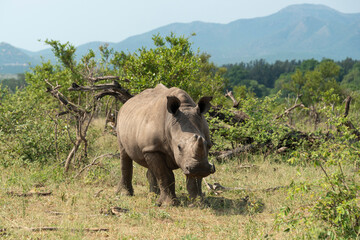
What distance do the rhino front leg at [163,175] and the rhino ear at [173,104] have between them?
858 millimetres

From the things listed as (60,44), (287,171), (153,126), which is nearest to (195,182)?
(153,126)

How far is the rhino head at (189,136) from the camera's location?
19.3ft

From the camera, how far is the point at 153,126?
6996mm

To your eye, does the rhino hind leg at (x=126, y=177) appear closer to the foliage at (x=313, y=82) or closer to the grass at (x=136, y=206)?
the grass at (x=136, y=206)

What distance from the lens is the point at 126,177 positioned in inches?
327

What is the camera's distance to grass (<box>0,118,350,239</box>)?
5645mm

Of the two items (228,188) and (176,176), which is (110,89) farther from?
(228,188)

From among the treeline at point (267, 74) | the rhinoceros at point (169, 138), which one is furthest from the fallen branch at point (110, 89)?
the treeline at point (267, 74)

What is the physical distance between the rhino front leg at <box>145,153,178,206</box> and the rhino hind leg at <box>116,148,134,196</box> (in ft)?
4.04

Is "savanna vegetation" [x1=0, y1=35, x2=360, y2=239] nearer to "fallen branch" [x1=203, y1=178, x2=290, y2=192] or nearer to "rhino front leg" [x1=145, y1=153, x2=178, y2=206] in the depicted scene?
"fallen branch" [x1=203, y1=178, x2=290, y2=192]

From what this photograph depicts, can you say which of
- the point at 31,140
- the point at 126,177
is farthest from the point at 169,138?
the point at 31,140

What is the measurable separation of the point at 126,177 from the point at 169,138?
2.00 m

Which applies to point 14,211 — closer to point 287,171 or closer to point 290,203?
point 290,203

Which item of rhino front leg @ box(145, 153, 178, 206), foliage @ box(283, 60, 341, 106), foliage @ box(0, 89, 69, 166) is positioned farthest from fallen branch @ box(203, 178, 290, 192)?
foliage @ box(283, 60, 341, 106)
